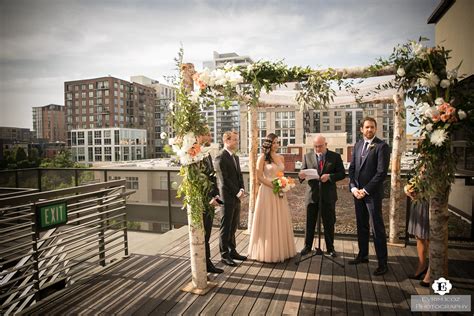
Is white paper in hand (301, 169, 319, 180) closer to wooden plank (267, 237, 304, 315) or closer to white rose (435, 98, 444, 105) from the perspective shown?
wooden plank (267, 237, 304, 315)

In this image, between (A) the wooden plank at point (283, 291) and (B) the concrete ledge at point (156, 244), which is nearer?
(A) the wooden plank at point (283, 291)

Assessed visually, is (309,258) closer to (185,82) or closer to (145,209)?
(185,82)

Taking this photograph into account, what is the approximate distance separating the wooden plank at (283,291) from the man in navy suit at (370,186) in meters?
0.88

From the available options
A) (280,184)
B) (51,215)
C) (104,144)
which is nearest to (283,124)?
(104,144)

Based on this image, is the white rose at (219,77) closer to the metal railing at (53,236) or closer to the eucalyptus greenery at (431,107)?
the eucalyptus greenery at (431,107)

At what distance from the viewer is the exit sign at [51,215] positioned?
3.47 meters

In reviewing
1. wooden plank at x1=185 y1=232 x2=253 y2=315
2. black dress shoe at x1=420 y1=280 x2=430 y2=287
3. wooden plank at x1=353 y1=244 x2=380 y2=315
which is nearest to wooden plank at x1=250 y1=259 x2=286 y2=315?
wooden plank at x1=185 y1=232 x2=253 y2=315

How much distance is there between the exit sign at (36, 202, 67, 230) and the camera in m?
3.47

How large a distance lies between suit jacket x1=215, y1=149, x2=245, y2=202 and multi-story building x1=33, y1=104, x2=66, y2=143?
14224 cm

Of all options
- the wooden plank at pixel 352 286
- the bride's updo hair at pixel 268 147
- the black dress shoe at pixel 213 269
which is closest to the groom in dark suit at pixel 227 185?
the black dress shoe at pixel 213 269

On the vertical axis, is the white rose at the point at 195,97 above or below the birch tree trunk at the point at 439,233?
above

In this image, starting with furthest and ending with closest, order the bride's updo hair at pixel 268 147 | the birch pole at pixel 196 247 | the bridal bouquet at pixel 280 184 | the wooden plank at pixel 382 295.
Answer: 1. the bride's updo hair at pixel 268 147
2. the bridal bouquet at pixel 280 184
3. the birch pole at pixel 196 247
4. the wooden plank at pixel 382 295

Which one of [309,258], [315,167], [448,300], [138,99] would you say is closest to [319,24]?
[315,167]

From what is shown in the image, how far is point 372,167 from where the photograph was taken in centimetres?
415
